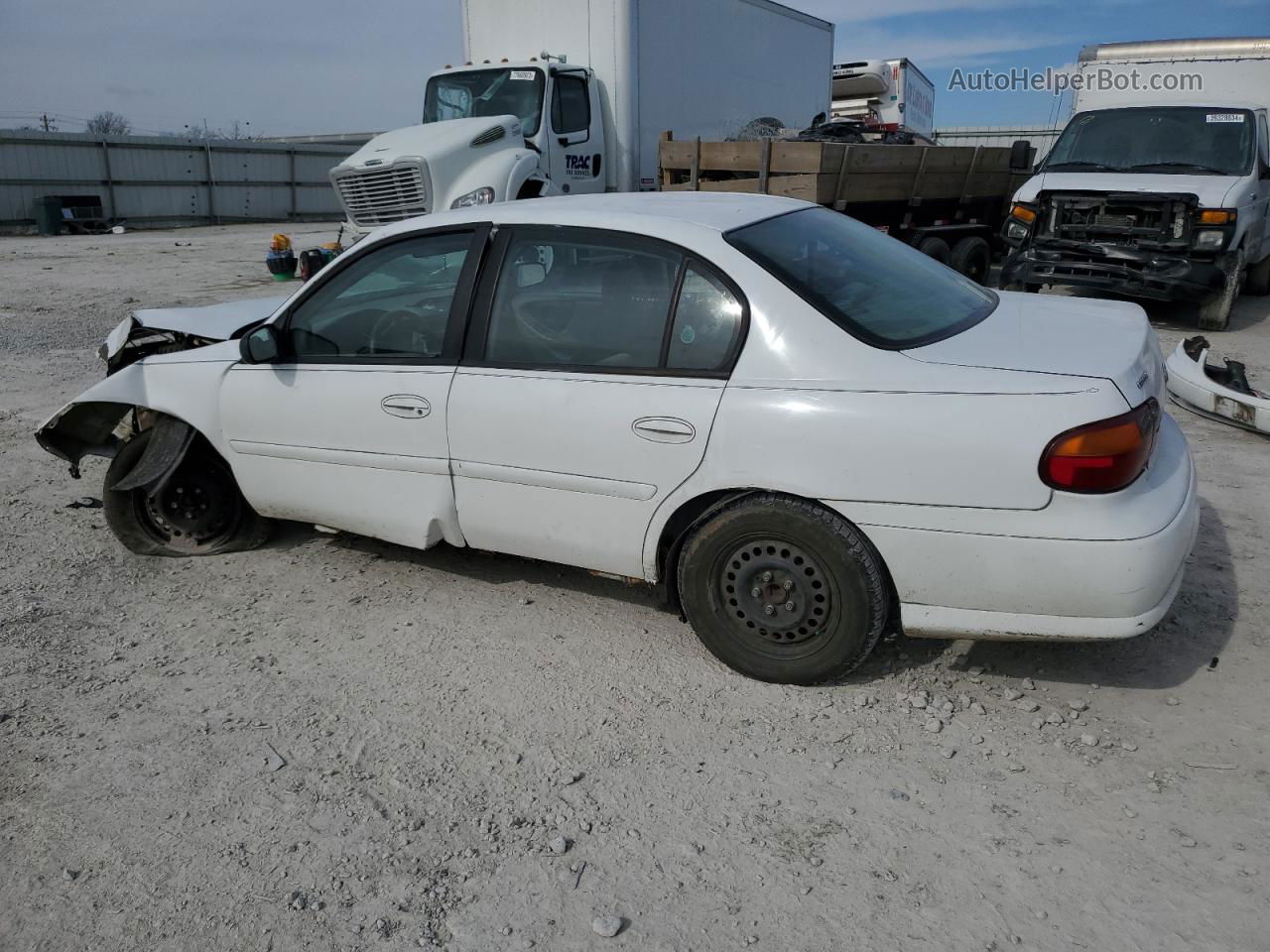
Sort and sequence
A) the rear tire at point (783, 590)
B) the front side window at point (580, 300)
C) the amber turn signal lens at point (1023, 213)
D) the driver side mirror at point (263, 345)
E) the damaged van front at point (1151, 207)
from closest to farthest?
the rear tire at point (783, 590) < the front side window at point (580, 300) < the driver side mirror at point (263, 345) < the damaged van front at point (1151, 207) < the amber turn signal lens at point (1023, 213)

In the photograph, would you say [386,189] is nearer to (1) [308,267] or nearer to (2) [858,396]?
(1) [308,267]

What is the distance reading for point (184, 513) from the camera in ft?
15.0

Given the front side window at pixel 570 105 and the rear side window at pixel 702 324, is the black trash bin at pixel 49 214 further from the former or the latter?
the rear side window at pixel 702 324

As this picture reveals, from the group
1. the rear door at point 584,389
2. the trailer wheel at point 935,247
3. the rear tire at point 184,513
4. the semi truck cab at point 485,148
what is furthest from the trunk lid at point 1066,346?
the semi truck cab at point 485,148

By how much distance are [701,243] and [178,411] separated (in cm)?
251

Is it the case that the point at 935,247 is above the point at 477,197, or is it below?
below

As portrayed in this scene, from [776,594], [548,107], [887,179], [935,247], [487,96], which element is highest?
[487,96]

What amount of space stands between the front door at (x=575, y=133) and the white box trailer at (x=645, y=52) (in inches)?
8.9

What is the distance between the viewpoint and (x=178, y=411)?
433 centimetres

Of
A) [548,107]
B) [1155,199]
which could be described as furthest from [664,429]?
[548,107]

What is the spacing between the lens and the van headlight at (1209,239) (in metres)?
9.24

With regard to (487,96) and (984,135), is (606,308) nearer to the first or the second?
(487,96)

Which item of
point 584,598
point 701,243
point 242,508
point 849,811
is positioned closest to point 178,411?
point 242,508

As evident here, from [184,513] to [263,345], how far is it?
3.52 ft
